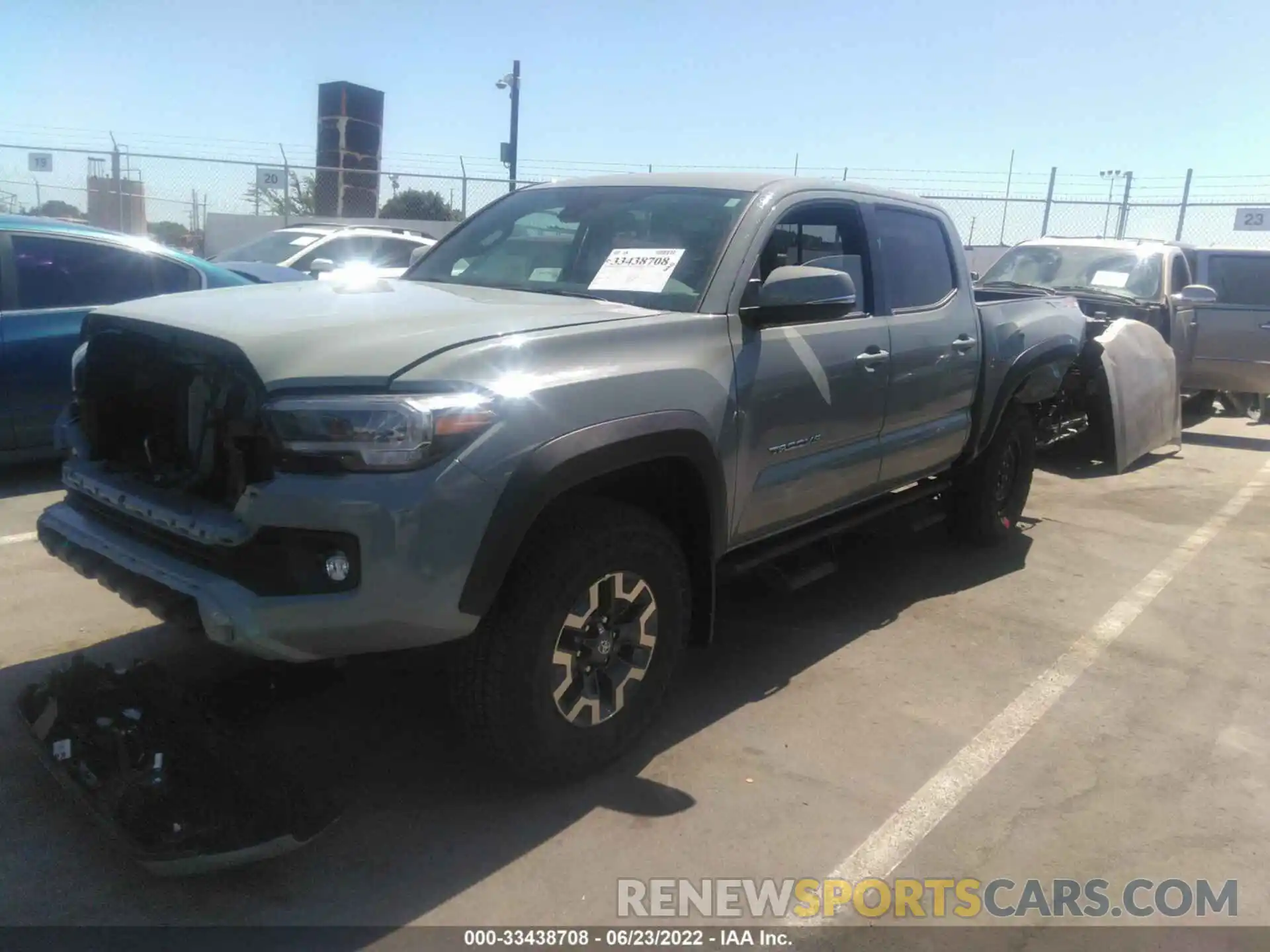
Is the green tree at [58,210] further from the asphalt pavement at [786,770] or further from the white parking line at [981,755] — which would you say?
the white parking line at [981,755]

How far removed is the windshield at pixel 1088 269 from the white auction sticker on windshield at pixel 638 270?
6876 millimetres

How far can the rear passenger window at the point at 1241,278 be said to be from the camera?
36.7 feet

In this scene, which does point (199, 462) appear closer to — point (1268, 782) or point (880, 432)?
point (880, 432)

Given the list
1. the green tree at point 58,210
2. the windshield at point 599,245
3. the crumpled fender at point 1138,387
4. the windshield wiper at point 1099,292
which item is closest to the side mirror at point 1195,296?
the windshield wiper at point 1099,292

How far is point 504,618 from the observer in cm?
297

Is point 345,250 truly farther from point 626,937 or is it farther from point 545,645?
point 626,937

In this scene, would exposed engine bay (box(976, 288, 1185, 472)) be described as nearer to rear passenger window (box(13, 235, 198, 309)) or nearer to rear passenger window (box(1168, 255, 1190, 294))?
rear passenger window (box(1168, 255, 1190, 294))

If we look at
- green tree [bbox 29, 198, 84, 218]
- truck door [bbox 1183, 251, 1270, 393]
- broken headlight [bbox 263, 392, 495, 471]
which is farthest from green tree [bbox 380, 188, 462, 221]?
broken headlight [bbox 263, 392, 495, 471]

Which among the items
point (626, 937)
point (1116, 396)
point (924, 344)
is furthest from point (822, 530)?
point (1116, 396)

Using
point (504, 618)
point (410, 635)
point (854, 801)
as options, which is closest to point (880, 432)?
point (854, 801)

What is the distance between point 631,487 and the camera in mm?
3514

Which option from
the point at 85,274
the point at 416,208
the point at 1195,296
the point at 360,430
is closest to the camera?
the point at 360,430

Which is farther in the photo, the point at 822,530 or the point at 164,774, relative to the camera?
the point at 822,530

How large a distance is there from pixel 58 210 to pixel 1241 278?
65.7ft
